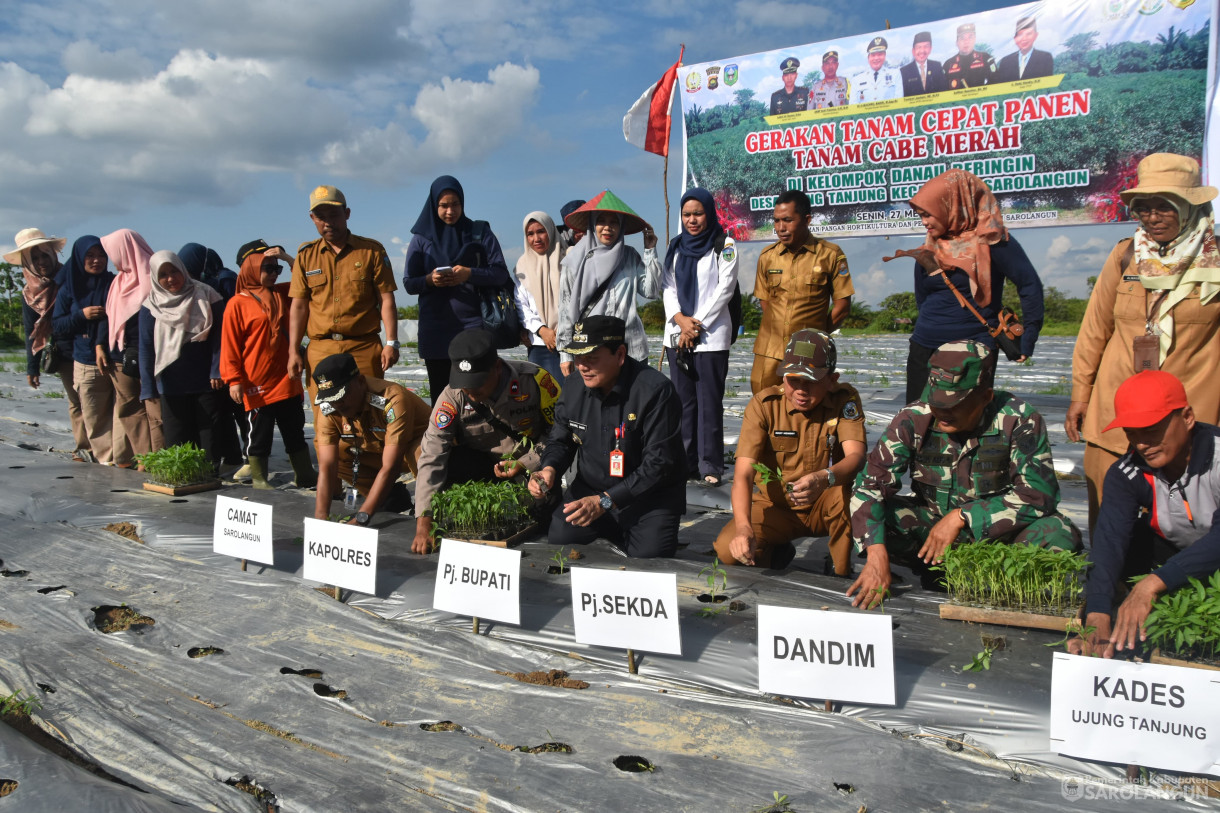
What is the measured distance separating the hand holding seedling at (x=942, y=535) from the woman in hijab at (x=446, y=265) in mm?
3188

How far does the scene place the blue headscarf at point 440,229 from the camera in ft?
16.5

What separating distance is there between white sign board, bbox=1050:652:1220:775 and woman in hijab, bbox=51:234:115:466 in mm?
6433

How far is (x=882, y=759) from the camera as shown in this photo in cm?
198

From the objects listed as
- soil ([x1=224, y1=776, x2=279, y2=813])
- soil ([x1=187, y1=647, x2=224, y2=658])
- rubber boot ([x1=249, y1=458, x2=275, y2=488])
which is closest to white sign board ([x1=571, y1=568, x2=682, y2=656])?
soil ([x1=224, y1=776, x2=279, y2=813])

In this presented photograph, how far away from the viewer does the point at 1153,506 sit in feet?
8.05

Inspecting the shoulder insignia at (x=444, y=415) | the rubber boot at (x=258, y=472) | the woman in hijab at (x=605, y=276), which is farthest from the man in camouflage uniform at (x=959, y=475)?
the rubber boot at (x=258, y=472)

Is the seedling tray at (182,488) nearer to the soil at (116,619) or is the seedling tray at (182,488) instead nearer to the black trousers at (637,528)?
the soil at (116,619)

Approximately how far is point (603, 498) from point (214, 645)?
160 centimetres

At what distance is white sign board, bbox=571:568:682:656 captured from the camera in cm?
247

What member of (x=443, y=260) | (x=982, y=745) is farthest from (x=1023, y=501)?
(x=443, y=260)

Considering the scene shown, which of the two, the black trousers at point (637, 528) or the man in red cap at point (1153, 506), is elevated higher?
the man in red cap at point (1153, 506)

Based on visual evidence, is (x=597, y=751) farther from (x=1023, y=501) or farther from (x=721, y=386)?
(x=721, y=386)

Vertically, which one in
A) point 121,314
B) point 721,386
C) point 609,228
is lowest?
point 721,386

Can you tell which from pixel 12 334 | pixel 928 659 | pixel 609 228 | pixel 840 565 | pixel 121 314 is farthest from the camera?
pixel 12 334
